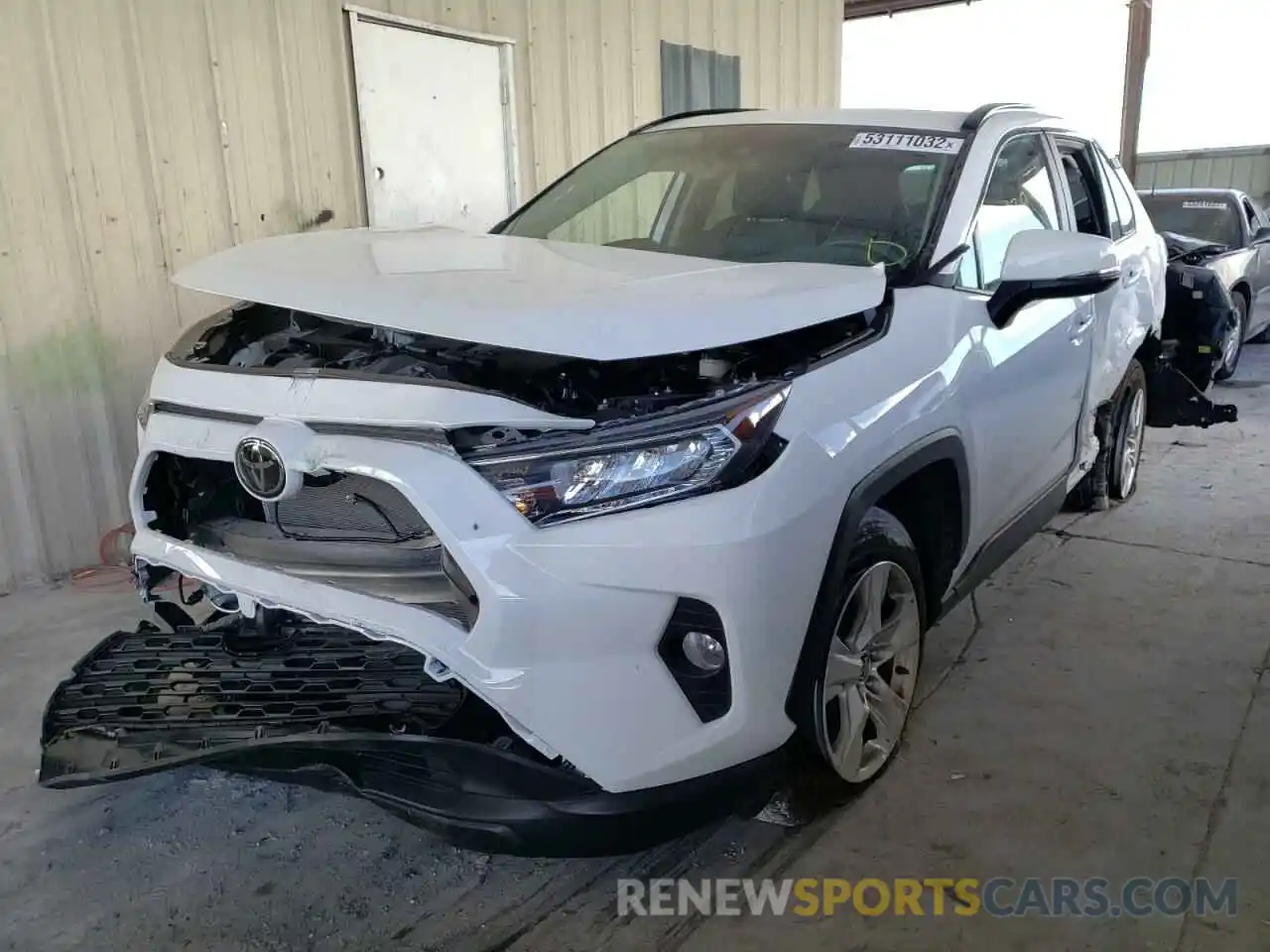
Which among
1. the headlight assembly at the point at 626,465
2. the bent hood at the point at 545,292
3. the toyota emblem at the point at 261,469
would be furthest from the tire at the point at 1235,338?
the toyota emblem at the point at 261,469

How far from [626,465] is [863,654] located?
0.91 metres

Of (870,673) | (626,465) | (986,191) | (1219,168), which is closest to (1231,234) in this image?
(986,191)

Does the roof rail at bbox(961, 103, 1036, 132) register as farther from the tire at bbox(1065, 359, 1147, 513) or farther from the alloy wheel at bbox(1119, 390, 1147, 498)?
the alloy wheel at bbox(1119, 390, 1147, 498)

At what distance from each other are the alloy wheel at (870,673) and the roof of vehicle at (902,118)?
5.04ft

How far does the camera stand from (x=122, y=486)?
4609 millimetres

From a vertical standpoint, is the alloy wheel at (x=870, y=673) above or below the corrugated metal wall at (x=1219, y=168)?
below

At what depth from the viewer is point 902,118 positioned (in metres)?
3.27

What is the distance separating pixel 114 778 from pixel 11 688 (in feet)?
4.99

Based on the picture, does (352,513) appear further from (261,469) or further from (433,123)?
(433,123)

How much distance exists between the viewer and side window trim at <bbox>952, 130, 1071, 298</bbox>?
2807mm

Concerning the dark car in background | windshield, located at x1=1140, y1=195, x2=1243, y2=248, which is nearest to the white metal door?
the dark car in background

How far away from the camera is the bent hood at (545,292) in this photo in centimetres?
192

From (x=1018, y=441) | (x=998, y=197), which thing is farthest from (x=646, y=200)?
(x=1018, y=441)

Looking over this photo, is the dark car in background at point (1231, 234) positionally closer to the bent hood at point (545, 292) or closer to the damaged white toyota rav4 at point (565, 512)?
the damaged white toyota rav4 at point (565, 512)
